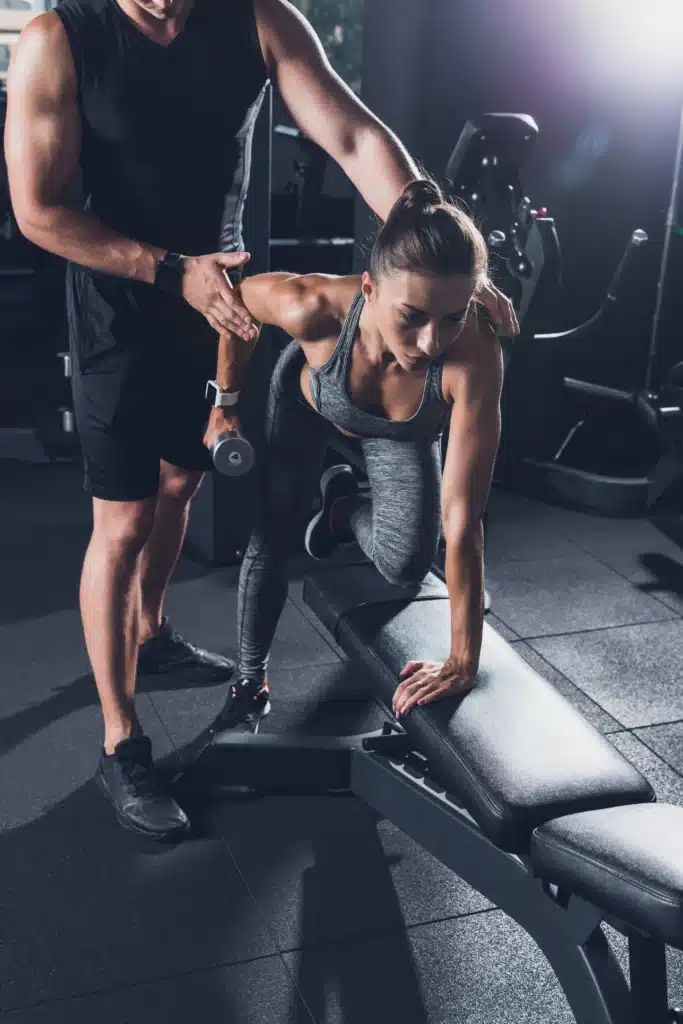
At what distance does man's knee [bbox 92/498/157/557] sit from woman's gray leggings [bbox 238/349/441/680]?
0.23 metres

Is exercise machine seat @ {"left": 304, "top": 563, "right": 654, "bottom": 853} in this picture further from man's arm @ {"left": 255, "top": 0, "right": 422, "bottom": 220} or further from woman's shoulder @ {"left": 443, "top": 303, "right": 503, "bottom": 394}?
man's arm @ {"left": 255, "top": 0, "right": 422, "bottom": 220}

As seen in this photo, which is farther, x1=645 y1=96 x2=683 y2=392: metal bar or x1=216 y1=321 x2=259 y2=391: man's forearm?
x1=645 y1=96 x2=683 y2=392: metal bar

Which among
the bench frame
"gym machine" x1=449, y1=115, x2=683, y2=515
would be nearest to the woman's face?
the bench frame

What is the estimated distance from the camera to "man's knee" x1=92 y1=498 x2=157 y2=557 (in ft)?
6.07

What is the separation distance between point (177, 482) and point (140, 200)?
1.93ft

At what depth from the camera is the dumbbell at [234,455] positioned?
1680mm

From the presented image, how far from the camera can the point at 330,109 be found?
1.83m

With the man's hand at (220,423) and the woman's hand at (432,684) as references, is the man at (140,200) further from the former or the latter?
the woman's hand at (432,684)

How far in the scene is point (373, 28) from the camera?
3803 mm

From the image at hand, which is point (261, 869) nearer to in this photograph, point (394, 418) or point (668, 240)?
point (394, 418)

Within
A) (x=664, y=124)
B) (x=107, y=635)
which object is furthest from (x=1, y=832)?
(x=664, y=124)

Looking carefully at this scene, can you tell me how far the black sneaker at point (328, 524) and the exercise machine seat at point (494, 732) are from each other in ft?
0.97

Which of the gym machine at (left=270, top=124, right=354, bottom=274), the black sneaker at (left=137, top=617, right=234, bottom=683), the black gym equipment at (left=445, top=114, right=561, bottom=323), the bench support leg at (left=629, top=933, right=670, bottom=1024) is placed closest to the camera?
the bench support leg at (left=629, top=933, right=670, bottom=1024)

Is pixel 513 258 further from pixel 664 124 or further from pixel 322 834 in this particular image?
pixel 322 834
